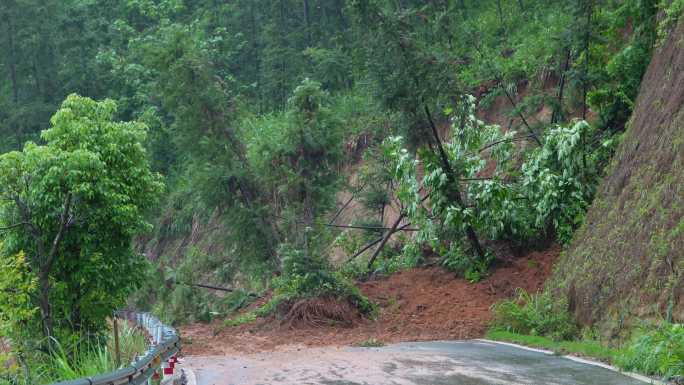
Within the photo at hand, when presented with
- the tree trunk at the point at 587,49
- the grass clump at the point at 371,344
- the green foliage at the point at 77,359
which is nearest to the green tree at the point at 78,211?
the green foliage at the point at 77,359

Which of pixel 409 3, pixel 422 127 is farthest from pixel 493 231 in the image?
pixel 409 3

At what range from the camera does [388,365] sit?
12.4 metres

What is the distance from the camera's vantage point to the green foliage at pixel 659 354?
376 inches

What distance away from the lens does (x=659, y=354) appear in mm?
9922

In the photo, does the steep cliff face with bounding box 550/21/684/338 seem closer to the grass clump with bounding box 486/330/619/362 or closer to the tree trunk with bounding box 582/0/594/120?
the grass clump with bounding box 486/330/619/362

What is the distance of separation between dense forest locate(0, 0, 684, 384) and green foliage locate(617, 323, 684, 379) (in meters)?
3.93

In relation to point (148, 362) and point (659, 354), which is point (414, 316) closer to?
point (659, 354)

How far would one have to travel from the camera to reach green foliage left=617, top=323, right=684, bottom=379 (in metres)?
9.55

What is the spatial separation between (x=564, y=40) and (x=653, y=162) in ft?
22.6

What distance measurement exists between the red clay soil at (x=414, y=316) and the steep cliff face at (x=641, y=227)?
195 cm

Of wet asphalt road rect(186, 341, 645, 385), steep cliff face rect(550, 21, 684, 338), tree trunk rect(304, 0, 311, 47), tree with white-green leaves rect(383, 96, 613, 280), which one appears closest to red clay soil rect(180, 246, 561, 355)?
tree with white-green leaves rect(383, 96, 613, 280)

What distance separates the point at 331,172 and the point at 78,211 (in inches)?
527

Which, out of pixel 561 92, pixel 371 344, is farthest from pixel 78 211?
pixel 561 92

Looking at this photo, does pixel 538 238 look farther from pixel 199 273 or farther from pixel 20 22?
pixel 20 22
